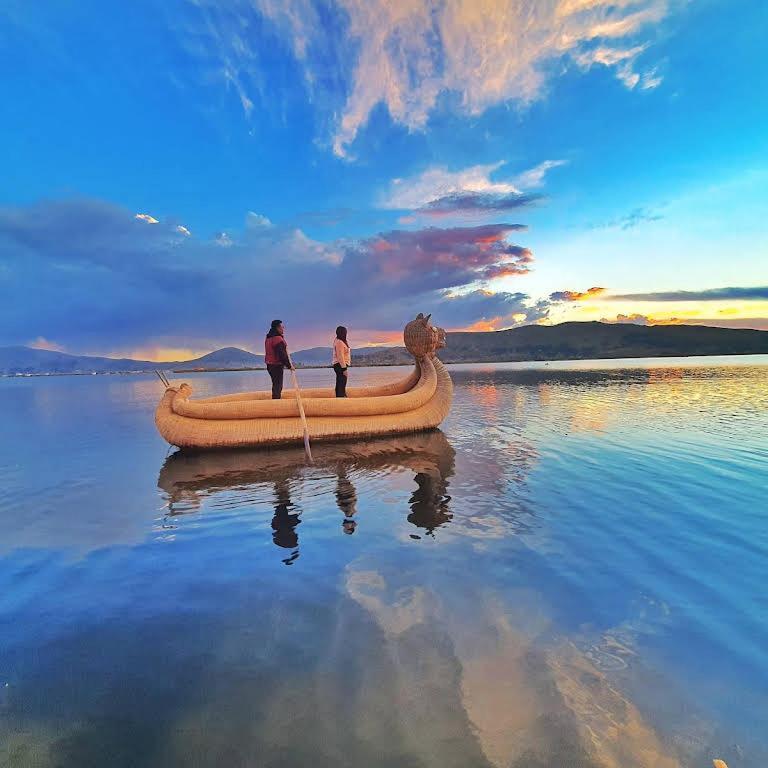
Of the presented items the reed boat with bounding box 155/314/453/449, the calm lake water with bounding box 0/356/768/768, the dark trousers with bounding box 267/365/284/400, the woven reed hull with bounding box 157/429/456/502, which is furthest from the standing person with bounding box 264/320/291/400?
the calm lake water with bounding box 0/356/768/768

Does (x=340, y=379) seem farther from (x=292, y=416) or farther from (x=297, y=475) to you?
(x=297, y=475)

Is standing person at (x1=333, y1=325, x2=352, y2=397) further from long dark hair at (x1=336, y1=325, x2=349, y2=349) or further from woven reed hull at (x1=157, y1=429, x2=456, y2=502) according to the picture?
woven reed hull at (x1=157, y1=429, x2=456, y2=502)

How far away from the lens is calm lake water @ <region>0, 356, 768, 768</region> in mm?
2424

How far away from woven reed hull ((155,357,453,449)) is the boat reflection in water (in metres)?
0.35

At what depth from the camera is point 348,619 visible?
3512mm

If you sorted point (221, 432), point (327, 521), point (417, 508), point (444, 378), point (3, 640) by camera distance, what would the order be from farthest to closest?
point (444, 378)
point (221, 432)
point (417, 508)
point (327, 521)
point (3, 640)

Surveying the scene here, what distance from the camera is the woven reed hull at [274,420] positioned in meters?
10.0

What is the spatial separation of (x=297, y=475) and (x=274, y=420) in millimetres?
2466

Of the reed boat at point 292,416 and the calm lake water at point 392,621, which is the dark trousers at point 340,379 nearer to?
the reed boat at point 292,416

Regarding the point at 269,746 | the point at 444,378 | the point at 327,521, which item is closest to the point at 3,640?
the point at 269,746

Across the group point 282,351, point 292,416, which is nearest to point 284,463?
point 292,416

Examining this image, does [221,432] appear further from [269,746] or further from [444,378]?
[269,746]

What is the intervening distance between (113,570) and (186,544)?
793 millimetres

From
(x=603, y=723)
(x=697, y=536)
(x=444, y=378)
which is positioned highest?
(x=444, y=378)
